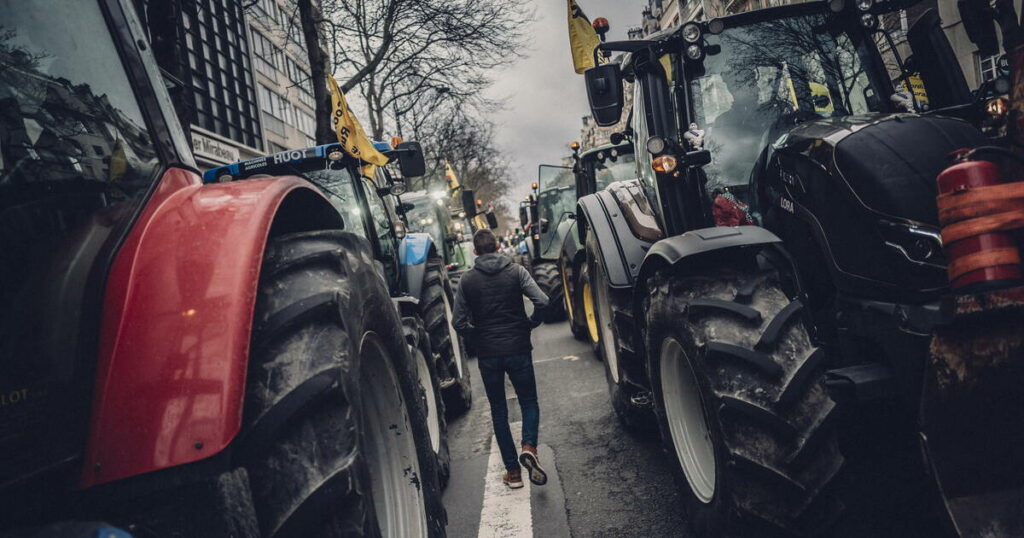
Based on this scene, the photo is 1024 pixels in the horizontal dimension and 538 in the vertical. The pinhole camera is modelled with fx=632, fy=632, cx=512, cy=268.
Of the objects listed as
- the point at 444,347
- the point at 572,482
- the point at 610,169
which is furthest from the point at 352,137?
the point at 610,169

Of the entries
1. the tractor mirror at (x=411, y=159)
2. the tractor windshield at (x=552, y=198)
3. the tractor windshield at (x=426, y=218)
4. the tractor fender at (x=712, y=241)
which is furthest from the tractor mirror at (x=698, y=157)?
the tractor windshield at (x=426, y=218)

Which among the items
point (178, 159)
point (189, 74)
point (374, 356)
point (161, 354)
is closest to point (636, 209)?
point (374, 356)

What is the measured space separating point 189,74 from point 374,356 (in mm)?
21544

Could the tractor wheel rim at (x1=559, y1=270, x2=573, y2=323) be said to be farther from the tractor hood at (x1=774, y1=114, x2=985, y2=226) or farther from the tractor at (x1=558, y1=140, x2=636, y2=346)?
the tractor hood at (x1=774, y1=114, x2=985, y2=226)

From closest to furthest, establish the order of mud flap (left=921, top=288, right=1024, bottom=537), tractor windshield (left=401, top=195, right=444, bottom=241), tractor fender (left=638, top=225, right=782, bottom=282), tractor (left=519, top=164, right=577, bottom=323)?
mud flap (left=921, top=288, right=1024, bottom=537)
tractor fender (left=638, top=225, right=782, bottom=282)
tractor (left=519, top=164, right=577, bottom=323)
tractor windshield (left=401, top=195, right=444, bottom=241)

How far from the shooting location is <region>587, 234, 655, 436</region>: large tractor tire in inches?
185

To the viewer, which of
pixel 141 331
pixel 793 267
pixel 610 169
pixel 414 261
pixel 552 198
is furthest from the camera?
pixel 552 198

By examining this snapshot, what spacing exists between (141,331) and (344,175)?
448cm

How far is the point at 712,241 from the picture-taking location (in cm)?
296

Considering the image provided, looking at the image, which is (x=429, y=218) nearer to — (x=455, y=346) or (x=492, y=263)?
(x=455, y=346)

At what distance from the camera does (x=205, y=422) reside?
4.58 feet

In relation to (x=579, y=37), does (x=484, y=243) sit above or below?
below

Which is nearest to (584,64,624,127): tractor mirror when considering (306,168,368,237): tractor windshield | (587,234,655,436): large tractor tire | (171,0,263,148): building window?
(587,234,655,436): large tractor tire

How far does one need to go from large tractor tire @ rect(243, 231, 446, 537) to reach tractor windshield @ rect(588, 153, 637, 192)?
7176 millimetres
